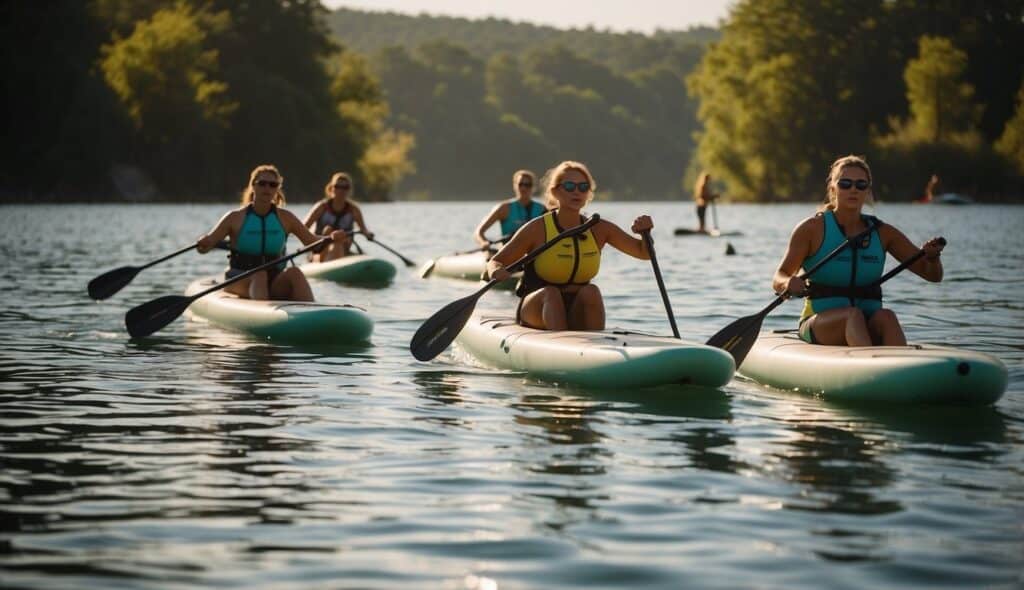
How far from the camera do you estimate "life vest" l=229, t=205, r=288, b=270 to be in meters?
12.1

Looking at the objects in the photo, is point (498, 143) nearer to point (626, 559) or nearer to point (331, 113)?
point (331, 113)

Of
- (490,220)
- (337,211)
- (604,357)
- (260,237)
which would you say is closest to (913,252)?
(604,357)

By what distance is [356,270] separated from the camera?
1764 centimetres

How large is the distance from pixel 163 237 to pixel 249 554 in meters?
29.4

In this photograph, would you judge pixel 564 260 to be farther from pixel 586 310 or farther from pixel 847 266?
pixel 847 266

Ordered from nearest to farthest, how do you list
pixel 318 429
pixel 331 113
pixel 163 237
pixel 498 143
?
pixel 318 429 < pixel 163 237 < pixel 331 113 < pixel 498 143

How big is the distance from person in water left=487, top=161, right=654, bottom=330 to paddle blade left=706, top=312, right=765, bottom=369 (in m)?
0.70

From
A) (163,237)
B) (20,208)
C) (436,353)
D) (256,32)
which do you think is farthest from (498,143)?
(436,353)

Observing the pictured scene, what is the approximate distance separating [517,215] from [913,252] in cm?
855

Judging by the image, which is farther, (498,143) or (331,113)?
(498,143)

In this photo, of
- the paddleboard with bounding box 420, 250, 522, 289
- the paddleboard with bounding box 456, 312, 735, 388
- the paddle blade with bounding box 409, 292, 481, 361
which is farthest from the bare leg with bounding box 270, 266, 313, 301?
the paddleboard with bounding box 420, 250, 522, 289

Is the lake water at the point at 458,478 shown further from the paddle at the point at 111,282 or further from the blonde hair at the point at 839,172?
the paddle at the point at 111,282

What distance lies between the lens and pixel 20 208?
53156mm

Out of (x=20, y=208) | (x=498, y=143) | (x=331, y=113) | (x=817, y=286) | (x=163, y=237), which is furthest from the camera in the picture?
(x=498, y=143)
